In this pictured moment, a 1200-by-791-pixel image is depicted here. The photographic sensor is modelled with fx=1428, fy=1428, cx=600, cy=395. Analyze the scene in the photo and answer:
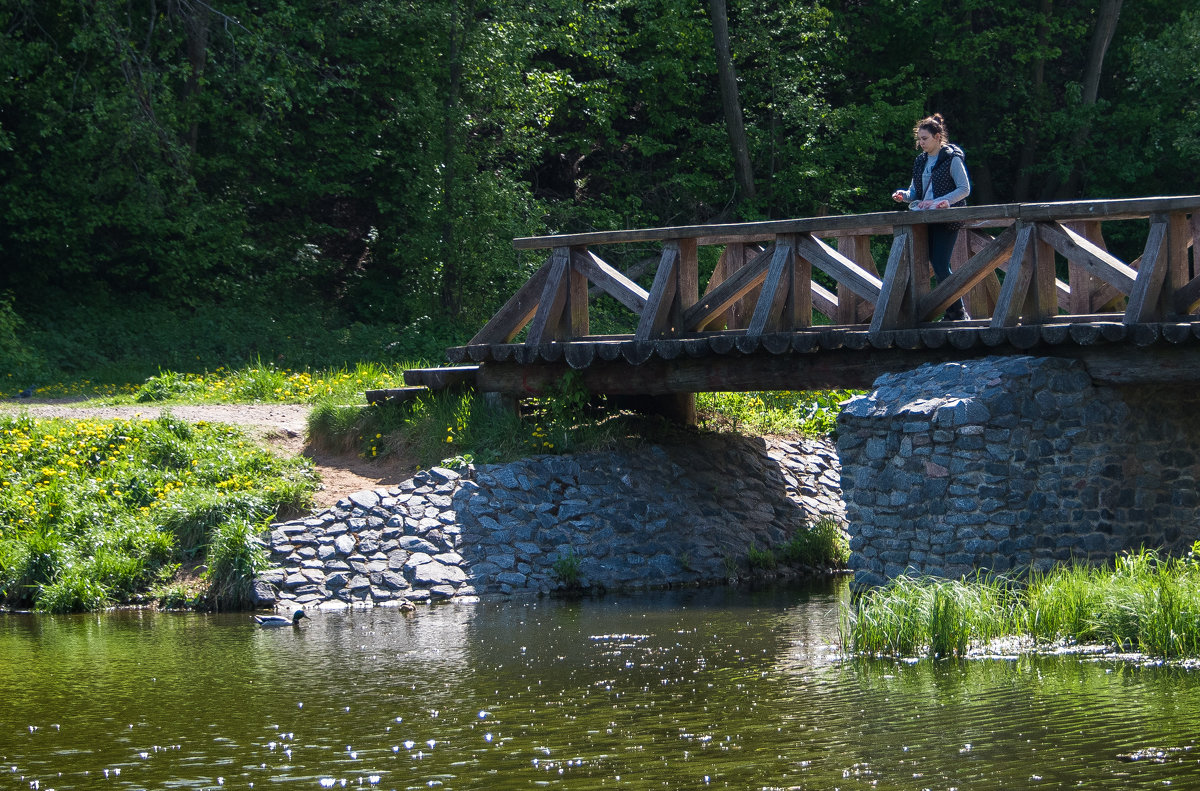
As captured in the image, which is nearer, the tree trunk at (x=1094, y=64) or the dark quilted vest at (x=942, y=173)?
the dark quilted vest at (x=942, y=173)

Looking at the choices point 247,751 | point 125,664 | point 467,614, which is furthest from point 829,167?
point 247,751

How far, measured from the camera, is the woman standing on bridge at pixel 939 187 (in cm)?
1183

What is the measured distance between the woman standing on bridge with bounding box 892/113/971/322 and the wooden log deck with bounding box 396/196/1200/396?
0.58 feet

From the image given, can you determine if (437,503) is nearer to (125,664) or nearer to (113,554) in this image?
(113,554)

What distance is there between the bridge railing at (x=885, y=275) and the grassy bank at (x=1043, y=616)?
2428 mm

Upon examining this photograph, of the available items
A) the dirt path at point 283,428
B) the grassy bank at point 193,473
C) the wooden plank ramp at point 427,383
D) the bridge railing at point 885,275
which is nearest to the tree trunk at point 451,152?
the grassy bank at point 193,473

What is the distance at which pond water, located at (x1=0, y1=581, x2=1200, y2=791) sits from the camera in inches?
249

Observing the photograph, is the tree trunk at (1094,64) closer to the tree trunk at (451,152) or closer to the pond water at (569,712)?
the tree trunk at (451,152)

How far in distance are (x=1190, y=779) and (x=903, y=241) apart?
664 centimetres

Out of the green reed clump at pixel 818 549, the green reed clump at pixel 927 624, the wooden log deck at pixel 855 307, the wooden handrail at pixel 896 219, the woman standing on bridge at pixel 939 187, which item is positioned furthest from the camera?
the green reed clump at pixel 818 549

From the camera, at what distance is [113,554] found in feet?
41.5

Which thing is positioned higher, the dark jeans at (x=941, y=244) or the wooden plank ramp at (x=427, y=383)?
the dark jeans at (x=941, y=244)

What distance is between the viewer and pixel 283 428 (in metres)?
15.4

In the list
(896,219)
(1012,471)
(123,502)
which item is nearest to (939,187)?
(896,219)
